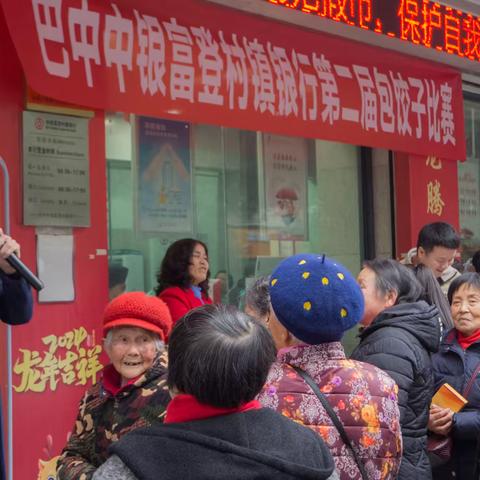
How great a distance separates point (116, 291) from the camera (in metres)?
5.40

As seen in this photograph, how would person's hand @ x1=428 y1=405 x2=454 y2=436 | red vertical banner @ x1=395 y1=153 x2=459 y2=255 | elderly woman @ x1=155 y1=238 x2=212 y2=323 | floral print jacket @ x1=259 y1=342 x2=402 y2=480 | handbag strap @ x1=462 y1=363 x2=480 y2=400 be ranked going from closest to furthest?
floral print jacket @ x1=259 y1=342 x2=402 y2=480
person's hand @ x1=428 y1=405 x2=454 y2=436
handbag strap @ x1=462 y1=363 x2=480 y2=400
elderly woman @ x1=155 y1=238 x2=212 y2=323
red vertical banner @ x1=395 y1=153 x2=459 y2=255

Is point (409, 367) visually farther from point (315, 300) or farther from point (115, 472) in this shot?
point (115, 472)

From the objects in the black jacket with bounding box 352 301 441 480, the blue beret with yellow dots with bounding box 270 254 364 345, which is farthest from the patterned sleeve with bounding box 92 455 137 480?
the black jacket with bounding box 352 301 441 480

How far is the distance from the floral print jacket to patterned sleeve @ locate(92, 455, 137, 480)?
64cm

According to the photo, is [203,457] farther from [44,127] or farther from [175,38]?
[175,38]

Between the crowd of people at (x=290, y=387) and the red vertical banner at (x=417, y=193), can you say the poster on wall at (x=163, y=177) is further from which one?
the crowd of people at (x=290, y=387)

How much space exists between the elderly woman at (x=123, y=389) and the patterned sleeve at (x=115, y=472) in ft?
2.70

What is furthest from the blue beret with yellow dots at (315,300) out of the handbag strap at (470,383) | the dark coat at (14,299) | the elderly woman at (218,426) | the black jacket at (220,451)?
the handbag strap at (470,383)

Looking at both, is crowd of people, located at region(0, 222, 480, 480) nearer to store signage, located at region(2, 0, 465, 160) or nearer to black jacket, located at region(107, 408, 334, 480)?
black jacket, located at region(107, 408, 334, 480)

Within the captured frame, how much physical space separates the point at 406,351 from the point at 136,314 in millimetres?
977

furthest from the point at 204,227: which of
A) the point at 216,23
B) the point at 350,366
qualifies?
the point at 350,366

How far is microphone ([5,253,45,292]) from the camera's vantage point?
8.85 ft

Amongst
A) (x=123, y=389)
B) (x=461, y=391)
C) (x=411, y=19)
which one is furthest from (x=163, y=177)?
(x=123, y=389)

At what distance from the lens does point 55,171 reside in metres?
4.44
